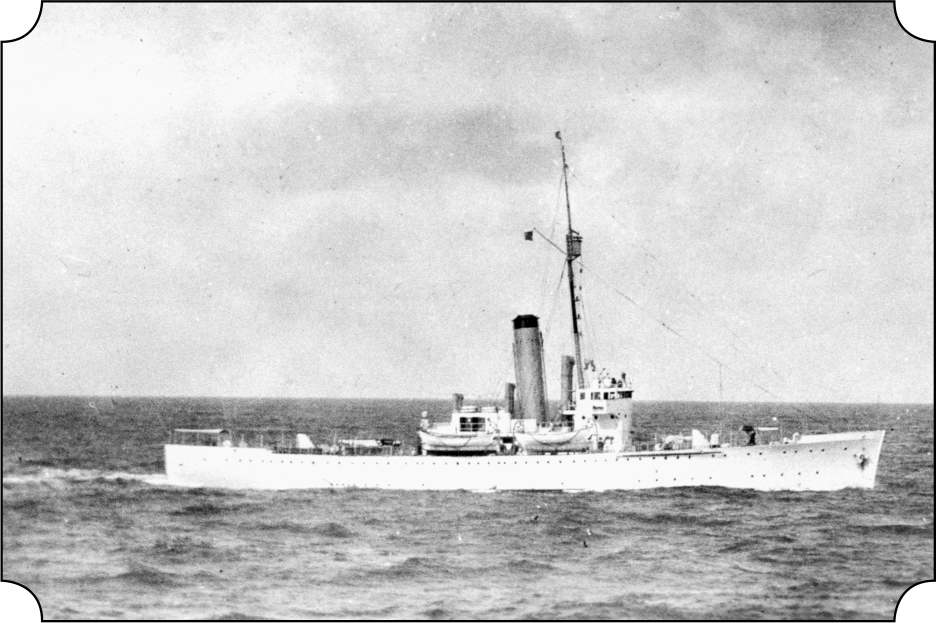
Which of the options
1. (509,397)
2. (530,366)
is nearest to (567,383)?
(530,366)

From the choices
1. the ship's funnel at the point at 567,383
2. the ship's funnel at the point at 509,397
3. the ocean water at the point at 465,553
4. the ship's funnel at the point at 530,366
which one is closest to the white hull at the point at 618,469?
the ocean water at the point at 465,553

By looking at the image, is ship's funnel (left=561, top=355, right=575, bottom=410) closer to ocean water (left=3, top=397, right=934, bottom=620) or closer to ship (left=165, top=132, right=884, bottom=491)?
ship (left=165, top=132, right=884, bottom=491)

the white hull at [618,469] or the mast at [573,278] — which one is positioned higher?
the mast at [573,278]

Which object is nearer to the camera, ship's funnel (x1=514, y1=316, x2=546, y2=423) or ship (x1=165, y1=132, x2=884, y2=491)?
ship (x1=165, y1=132, x2=884, y2=491)

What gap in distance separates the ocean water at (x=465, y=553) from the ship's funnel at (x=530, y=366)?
131 inches

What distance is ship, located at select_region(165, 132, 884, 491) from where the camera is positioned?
2131 cm

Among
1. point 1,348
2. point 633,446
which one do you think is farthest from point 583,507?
point 1,348

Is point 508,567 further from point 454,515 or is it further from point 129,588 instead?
point 129,588

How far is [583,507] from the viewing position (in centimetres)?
1908

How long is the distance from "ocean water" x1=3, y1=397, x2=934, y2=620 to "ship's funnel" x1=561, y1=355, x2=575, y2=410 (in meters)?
3.40

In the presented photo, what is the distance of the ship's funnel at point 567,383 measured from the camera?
23.5m

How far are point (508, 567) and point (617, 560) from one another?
1.94 meters

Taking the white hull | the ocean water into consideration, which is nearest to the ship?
the white hull

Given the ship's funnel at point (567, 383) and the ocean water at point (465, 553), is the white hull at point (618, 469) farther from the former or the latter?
the ship's funnel at point (567, 383)
